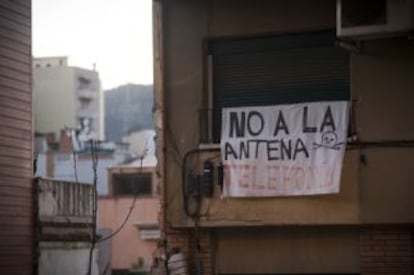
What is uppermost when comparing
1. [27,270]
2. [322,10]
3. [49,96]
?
[49,96]

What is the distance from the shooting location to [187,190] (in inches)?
500

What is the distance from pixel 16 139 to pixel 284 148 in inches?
213

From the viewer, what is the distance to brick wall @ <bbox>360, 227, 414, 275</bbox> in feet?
39.2

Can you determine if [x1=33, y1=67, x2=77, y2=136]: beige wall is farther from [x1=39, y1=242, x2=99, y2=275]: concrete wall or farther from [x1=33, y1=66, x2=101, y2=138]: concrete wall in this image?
[x1=39, y1=242, x2=99, y2=275]: concrete wall

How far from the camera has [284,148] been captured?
40.9ft

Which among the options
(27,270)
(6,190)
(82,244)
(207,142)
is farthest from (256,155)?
(82,244)

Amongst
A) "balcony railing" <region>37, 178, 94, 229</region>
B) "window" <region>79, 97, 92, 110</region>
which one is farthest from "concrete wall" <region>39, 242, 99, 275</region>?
"window" <region>79, 97, 92, 110</region>

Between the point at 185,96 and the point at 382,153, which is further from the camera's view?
the point at 185,96

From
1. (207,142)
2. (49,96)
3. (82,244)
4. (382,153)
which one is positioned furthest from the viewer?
(49,96)

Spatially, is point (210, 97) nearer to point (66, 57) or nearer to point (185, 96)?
point (185, 96)

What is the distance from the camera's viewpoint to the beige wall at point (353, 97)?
1195cm

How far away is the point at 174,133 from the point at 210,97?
2.40 feet

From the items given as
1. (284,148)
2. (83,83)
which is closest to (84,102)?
(83,83)

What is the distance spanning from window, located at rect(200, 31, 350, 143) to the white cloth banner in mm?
272
